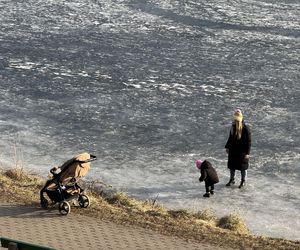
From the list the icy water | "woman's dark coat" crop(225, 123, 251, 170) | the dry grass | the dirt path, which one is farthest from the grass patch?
"woman's dark coat" crop(225, 123, 251, 170)

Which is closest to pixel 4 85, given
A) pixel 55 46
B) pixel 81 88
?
pixel 81 88

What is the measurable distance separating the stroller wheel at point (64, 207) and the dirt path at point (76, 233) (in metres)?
0.08

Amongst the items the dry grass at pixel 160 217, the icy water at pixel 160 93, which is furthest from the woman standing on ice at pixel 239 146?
the dry grass at pixel 160 217

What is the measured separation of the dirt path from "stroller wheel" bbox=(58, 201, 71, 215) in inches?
3.2

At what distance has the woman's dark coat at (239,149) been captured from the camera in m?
13.2

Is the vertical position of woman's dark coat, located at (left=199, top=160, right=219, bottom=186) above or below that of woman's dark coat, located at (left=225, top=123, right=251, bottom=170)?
below

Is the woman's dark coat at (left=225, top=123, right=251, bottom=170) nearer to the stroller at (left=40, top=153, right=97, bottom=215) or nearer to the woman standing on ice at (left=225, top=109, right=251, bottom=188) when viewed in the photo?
the woman standing on ice at (left=225, top=109, right=251, bottom=188)

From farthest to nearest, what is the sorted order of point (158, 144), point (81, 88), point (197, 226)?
point (81, 88), point (158, 144), point (197, 226)

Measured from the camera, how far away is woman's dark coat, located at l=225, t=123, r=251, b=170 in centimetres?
1324

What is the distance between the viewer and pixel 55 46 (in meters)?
23.3

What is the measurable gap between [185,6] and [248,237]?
58.4 feet

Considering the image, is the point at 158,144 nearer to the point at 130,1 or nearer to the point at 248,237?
the point at 248,237

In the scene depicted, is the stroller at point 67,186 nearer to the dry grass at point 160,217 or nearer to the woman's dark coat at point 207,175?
the dry grass at point 160,217

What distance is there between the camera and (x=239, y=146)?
1334 centimetres
